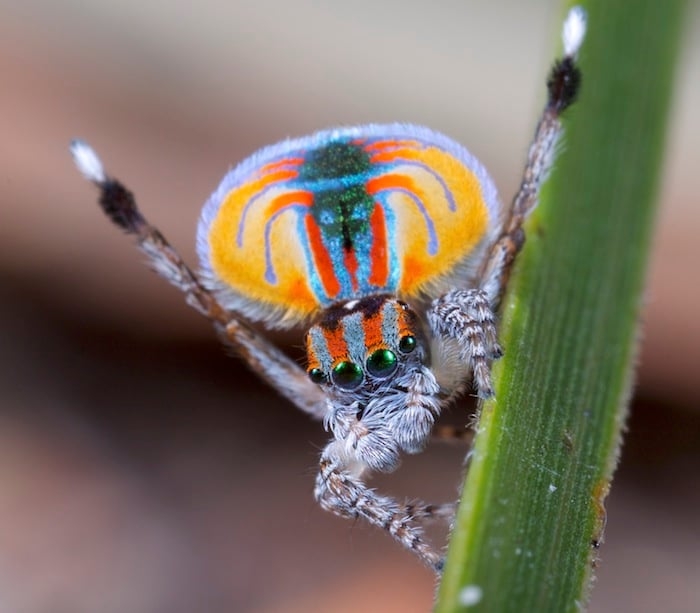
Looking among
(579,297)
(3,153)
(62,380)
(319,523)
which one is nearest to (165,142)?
(3,153)

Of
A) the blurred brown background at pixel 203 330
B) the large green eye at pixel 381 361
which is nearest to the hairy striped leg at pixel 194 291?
the large green eye at pixel 381 361

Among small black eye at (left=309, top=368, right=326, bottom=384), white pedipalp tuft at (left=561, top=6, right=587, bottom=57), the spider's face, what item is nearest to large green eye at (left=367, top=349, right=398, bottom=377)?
the spider's face

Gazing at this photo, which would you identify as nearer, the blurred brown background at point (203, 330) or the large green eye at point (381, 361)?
the large green eye at point (381, 361)

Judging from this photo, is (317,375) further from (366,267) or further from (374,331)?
(366,267)

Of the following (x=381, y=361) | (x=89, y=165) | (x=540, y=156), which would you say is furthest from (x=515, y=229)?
(x=89, y=165)

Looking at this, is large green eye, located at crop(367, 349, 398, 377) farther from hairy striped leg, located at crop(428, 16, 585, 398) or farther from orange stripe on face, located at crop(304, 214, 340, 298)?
orange stripe on face, located at crop(304, 214, 340, 298)

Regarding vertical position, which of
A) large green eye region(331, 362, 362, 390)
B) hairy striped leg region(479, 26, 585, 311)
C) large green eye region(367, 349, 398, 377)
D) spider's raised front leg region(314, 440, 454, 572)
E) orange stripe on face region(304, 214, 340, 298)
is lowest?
spider's raised front leg region(314, 440, 454, 572)

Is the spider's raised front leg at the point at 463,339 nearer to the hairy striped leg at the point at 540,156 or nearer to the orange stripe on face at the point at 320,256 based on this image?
the hairy striped leg at the point at 540,156
